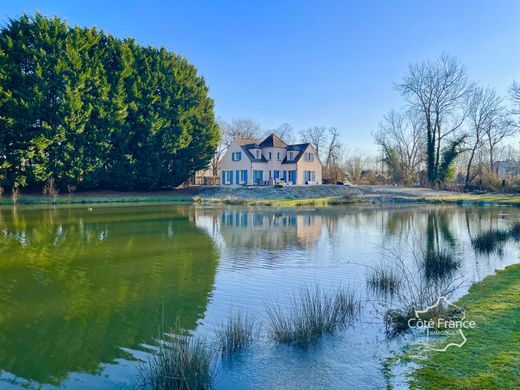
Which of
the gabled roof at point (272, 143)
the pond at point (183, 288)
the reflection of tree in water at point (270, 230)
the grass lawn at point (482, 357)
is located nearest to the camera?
the grass lawn at point (482, 357)

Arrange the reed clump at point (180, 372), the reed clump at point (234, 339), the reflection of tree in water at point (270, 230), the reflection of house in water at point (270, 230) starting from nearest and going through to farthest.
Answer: the reed clump at point (180, 372)
the reed clump at point (234, 339)
the reflection of tree in water at point (270, 230)
the reflection of house in water at point (270, 230)

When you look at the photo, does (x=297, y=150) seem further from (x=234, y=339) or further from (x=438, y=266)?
(x=234, y=339)

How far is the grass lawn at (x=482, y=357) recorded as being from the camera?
415 centimetres

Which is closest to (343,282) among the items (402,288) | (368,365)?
(402,288)

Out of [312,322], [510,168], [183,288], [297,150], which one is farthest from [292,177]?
[312,322]

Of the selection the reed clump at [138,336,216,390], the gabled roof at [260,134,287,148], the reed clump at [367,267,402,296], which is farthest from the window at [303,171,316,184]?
the reed clump at [138,336,216,390]

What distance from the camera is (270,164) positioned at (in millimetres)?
46312

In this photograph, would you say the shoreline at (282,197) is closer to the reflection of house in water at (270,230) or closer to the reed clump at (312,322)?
the reflection of house in water at (270,230)

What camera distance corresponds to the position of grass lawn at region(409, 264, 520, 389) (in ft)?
13.6

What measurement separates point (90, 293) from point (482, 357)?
733cm

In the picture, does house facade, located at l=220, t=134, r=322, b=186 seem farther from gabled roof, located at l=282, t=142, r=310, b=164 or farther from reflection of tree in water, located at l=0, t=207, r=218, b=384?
reflection of tree in water, located at l=0, t=207, r=218, b=384

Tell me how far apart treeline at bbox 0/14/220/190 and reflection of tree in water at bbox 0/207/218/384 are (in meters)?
20.1

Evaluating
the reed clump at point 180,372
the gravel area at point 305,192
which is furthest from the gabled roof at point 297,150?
the reed clump at point 180,372

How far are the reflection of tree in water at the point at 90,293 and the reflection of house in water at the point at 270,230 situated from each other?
5.23 feet
